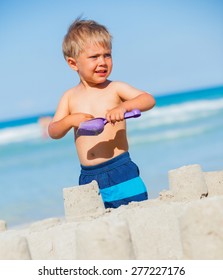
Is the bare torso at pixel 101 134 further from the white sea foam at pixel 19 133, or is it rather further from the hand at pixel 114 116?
the white sea foam at pixel 19 133

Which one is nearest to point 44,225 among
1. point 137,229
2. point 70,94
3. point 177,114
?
point 137,229

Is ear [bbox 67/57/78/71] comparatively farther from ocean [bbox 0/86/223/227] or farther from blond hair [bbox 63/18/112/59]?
ocean [bbox 0/86/223/227]

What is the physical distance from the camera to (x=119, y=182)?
300cm

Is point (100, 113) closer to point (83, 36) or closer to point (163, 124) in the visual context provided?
point (83, 36)

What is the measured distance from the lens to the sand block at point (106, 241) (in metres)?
1.68

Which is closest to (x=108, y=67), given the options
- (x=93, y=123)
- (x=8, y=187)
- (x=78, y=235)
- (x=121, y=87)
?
(x=121, y=87)

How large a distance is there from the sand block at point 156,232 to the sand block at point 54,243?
0.61ft

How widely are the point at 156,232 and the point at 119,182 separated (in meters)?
0.98

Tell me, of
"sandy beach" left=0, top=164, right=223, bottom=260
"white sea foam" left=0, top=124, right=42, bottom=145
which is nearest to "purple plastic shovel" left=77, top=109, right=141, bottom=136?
"sandy beach" left=0, top=164, right=223, bottom=260

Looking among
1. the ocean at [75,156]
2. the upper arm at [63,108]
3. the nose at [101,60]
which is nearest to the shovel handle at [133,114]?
the nose at [101,60]

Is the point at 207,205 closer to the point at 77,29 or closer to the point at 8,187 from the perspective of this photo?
the point at 77,29
